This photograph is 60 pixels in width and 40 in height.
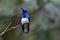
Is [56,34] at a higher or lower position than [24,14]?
lower

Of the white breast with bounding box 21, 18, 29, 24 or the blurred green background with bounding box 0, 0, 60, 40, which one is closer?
the white breast with bounding box 21, 18, 29, 24

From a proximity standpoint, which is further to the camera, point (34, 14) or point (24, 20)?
point (34, 14)

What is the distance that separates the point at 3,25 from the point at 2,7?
0.36 m

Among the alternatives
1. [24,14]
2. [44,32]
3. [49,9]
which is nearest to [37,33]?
Answer: [44,32]

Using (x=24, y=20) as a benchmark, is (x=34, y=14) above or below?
below

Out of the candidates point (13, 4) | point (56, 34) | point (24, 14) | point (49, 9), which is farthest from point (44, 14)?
point (24, 14)

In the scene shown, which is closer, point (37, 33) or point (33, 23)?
point (33, 23)

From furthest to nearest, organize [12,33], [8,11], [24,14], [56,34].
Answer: [56,34]
[12,33]
[8,11]
[24,14]

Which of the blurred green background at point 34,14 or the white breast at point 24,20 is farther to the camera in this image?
the blurred green background at point 34,14

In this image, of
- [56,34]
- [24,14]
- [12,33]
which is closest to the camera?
[24,14]

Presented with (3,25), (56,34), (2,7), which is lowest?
(56,34)

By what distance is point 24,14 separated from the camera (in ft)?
13.0

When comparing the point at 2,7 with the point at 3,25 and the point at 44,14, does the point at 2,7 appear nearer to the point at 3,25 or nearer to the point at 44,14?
the point at 3,25

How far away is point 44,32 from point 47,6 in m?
0.64
